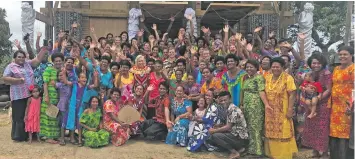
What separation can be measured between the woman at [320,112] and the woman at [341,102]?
0.15m

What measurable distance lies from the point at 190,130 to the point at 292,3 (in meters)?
7.97

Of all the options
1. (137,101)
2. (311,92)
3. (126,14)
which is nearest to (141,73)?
(137,101)

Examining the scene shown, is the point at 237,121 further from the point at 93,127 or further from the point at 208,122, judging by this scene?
the point at 93,127

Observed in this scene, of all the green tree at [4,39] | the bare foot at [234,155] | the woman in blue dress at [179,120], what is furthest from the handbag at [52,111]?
the green tree at [4,39]

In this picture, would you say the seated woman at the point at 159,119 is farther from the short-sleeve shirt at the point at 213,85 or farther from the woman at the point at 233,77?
the woman at the point at 233,77

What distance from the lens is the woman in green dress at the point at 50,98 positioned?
563cm

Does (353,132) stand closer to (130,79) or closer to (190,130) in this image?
(190,130)

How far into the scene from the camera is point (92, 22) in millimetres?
10891

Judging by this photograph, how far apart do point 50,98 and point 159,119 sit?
1.89 meters

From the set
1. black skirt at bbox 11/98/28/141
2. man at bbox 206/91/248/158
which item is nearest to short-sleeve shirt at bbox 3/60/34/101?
black skirt at bbox 11/98/28/141

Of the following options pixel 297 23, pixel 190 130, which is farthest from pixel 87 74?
pixel 297 23

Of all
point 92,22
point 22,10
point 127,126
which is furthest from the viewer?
point 92,22

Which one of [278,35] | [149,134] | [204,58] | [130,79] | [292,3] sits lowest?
[149,134]

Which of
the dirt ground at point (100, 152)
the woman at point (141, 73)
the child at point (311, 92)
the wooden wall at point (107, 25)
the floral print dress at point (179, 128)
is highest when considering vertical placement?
the wooden wall at point (107, 25)
